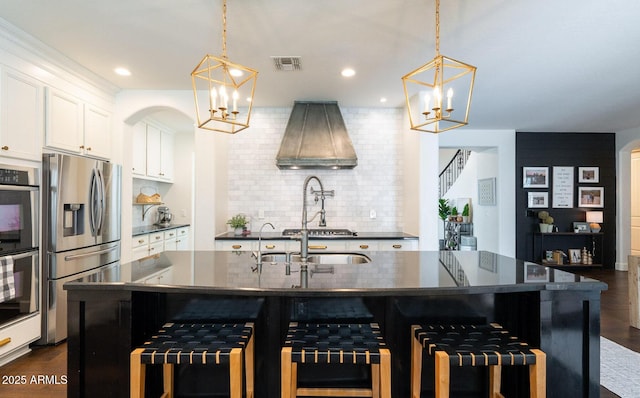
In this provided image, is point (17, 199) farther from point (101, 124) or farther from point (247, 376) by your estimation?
point (247, 376)

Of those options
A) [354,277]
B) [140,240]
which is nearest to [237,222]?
[140,240]

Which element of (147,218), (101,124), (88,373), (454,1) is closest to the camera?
(88,373)

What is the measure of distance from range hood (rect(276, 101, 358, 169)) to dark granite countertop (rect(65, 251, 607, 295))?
7.32 feet

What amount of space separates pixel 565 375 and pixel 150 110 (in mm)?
4606

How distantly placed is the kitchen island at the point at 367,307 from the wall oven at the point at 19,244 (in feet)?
4.78

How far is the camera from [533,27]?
2664mm

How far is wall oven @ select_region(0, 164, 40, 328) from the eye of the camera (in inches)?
103

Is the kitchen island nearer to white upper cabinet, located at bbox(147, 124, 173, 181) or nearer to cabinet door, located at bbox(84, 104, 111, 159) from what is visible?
cabinet door, located at bbox(84, 104, 111, 159)

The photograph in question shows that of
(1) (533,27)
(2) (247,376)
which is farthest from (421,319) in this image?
(1) (533,27)

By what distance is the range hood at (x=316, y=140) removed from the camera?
438 centimetres

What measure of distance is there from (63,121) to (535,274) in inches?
155

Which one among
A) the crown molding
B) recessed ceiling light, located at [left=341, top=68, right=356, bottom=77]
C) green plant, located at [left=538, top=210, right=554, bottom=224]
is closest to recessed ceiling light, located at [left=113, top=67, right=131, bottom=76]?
the crown molding

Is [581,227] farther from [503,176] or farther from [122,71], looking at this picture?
[122,71]

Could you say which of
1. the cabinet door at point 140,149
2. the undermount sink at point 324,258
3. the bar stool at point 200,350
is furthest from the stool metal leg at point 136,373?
the cabinet door at point 140,149
